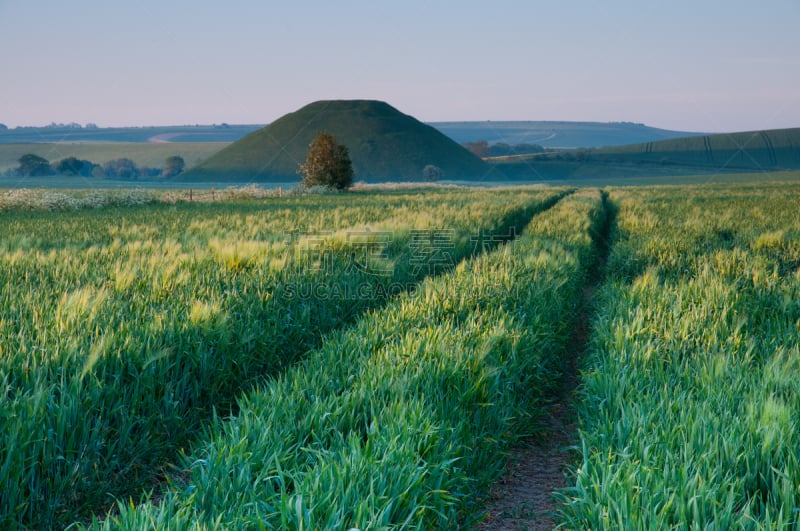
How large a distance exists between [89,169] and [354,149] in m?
69.0

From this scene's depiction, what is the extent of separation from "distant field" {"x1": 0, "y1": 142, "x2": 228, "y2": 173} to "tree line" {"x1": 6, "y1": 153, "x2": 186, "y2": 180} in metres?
12.8

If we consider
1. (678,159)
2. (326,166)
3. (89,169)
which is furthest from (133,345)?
(89,169)

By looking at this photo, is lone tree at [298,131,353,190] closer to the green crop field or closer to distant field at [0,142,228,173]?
the green crop field

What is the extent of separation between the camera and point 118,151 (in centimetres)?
18150

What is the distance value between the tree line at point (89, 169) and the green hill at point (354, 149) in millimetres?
12033

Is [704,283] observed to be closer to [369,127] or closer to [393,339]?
[393,339]

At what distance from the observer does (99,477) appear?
10.6 feet

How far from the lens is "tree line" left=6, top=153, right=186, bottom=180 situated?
392 feet

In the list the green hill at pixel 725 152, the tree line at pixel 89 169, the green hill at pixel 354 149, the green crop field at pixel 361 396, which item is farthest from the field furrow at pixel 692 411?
the green hill at pixel 725 152

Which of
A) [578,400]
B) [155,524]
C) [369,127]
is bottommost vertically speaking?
[578,400]

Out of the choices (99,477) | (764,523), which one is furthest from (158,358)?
(764,523)

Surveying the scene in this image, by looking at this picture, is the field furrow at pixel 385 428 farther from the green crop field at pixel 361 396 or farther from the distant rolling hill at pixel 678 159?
the distant rolling hill at pixel 678 159

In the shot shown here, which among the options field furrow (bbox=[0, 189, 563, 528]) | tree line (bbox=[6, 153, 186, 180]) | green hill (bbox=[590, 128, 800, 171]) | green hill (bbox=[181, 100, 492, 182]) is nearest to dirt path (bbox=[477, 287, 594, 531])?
field furrow (bbox=[0, 189, 563, 528])

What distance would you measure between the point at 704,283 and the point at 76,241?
1075 cm
